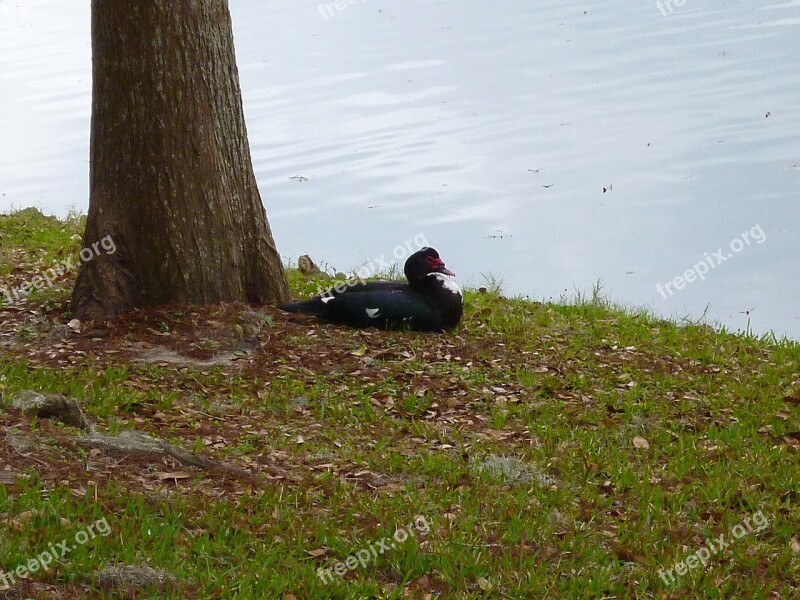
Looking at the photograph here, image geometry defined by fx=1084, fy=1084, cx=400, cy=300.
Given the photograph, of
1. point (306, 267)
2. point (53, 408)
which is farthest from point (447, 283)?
point (53, 408)

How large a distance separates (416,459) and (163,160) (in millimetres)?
3110

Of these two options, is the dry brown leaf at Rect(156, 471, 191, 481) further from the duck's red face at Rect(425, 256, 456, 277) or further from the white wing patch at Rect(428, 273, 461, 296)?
the duck's red face at Rect(425, 256, 456, 277)

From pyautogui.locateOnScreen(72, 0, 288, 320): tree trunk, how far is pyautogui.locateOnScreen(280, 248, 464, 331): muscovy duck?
77cm

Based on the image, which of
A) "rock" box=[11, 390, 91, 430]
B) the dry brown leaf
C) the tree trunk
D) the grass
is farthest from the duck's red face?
the dry brown leaf

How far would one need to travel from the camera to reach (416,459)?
607 cm

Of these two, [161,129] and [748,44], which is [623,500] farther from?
[748,44]

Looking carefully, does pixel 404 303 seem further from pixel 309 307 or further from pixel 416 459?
pixel 416 459

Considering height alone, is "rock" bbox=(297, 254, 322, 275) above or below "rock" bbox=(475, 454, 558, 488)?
above

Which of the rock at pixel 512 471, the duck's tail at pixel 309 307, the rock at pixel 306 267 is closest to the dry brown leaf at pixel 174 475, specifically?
the rock at pixel 512 471

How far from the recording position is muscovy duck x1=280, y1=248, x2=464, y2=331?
834 centimetres

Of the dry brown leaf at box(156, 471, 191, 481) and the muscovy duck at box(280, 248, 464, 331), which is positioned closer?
the dry brown leaf at box(156, 471, 191, 481)

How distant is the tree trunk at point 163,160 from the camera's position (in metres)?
7.68

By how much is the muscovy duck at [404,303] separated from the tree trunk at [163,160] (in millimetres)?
770

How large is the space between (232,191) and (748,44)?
653 inches
